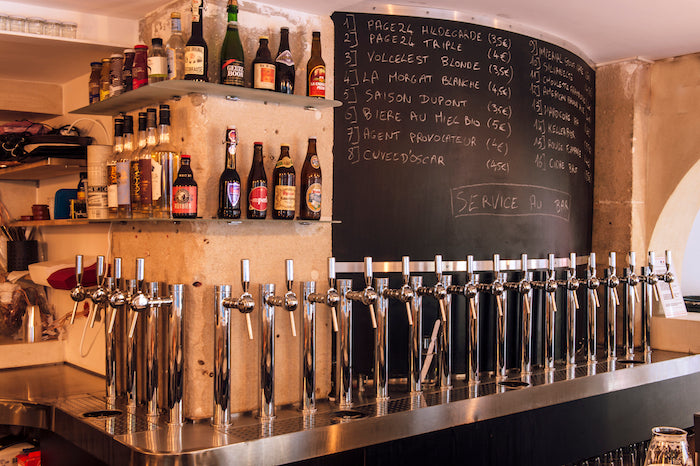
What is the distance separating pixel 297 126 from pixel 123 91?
0.64 metres

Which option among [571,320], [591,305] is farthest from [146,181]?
[591,305]

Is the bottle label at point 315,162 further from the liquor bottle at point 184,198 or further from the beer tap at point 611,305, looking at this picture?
the beer tap at point 611,305

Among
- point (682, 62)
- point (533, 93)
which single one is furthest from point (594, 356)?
point (682, 62)

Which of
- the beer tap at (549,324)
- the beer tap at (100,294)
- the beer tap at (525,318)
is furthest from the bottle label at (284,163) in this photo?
the beer tap at (549,324)

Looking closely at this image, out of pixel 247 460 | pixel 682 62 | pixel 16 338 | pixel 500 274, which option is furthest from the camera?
pixel 682 62

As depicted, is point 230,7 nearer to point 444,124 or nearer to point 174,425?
point 444,124

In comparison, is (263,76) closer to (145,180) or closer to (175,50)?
(175,50)

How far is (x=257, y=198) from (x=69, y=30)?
1.07m

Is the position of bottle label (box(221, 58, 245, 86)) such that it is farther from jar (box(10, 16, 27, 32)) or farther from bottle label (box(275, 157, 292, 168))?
jar (box(10, 16, 27, 32))

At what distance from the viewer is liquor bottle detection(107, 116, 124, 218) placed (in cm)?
268

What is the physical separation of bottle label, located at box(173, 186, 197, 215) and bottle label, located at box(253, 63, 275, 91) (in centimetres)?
43

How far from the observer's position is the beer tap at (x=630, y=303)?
148 inches

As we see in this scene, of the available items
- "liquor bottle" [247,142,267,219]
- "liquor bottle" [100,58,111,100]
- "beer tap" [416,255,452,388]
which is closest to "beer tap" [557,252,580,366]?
"beer tap" [416,255,452,388]

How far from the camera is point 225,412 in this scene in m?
2.50
